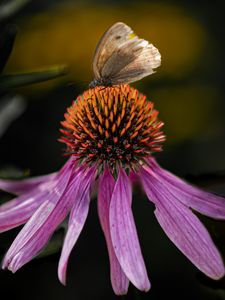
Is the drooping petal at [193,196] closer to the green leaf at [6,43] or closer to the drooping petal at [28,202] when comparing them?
the drooping petal at [28,202]

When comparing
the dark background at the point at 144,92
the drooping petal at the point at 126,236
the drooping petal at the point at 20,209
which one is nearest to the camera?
the drooping petal at the point at 126,236

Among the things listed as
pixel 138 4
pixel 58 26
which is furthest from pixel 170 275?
pixel 138 4

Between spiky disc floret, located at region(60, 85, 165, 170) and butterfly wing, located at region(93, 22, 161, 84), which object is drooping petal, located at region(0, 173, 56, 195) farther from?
butterfly wing, located at region(93, 22, 161, 84)

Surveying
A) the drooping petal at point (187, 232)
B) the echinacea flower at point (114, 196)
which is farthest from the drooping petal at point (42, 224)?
the drooping petal at point (187, 232)

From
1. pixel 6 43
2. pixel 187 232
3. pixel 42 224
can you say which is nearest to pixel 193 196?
pixel 187 232

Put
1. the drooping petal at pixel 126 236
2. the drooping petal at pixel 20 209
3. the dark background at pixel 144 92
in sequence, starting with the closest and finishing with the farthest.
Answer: the drooping petal at pixel 126 236
the drooping petal at pixel 20 209
the dark background at pixel 144 92

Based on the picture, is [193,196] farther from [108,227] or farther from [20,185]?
[20,185]
